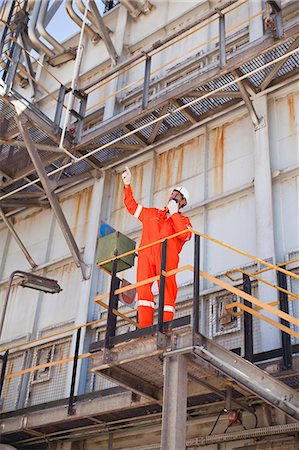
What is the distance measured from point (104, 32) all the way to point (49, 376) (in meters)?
8.10

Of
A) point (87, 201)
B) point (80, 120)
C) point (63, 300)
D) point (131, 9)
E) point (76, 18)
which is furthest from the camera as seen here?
point (76, 18)

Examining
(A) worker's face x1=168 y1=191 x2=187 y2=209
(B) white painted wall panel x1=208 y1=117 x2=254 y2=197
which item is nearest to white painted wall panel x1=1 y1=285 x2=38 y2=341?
(B) white painted wall panel x1=208 y1=117 x2=254 y2=197

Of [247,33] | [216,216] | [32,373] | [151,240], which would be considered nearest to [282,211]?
[216,216]

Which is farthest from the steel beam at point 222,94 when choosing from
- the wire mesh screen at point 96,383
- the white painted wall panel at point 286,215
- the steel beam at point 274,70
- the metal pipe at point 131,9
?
the wire mesh screen at point 96,383

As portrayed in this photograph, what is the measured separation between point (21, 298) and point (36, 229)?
1.81m

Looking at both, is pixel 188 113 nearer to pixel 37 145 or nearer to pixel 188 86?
pixel 188 86

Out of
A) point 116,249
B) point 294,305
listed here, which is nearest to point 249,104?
point 294,305

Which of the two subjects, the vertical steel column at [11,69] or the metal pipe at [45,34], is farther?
the metal pipe at [45,34]

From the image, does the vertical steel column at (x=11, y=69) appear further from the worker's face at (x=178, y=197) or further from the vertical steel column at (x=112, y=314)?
the vertical steel column at (x=112, y=314)

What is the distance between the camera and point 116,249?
830cm

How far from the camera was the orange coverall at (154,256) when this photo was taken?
25.8 feet

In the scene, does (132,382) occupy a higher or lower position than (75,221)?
lower

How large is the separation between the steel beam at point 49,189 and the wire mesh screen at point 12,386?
8.12 ft

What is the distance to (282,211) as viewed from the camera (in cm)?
1007
